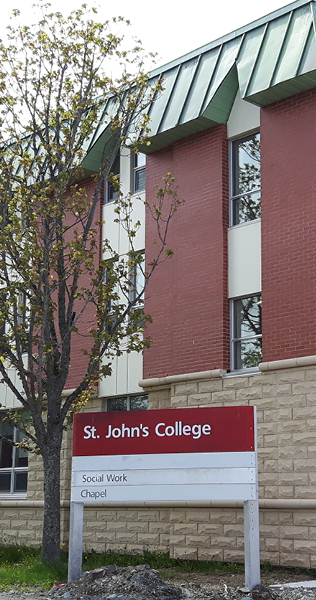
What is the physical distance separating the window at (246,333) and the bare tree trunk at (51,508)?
13.5ft

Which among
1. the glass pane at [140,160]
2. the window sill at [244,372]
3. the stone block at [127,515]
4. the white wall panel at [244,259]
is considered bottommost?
the stone block at [127,515]

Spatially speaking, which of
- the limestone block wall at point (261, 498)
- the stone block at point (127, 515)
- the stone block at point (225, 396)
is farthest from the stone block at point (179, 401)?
the stone block at point (127, 515)

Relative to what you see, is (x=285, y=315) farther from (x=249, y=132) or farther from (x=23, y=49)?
(x=23, y=49)

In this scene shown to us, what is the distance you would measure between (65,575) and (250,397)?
190 inches

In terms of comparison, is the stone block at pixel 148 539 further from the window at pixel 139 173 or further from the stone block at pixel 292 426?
the window at pixel 139 173

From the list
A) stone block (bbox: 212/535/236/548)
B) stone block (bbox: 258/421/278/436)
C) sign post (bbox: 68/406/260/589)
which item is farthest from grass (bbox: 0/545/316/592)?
stone block (bbox: 258/421/278/436)

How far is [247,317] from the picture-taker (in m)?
16.1

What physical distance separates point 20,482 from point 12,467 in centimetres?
55

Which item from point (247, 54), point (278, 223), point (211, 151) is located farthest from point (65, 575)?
point (247, 54)

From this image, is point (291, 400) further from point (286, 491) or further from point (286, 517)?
point (286, 517)

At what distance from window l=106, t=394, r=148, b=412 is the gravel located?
23.4 ft

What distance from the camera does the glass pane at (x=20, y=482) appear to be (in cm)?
2061

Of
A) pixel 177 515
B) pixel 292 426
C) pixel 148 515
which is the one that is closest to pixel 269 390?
pixel 292 426

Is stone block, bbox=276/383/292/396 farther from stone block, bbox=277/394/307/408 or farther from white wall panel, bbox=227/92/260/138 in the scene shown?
white wall panel, bbox=227/92/260/138
